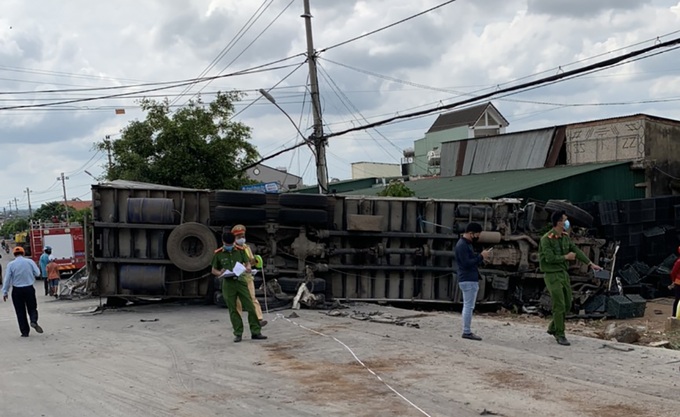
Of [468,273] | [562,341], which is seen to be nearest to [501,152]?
[468,273]

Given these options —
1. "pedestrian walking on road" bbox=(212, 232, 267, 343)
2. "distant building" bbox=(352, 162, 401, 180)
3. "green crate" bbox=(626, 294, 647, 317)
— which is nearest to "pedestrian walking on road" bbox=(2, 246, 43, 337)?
"pedestrian walking on road" bbox=(212, 232, 267, 343)

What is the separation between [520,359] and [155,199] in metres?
8.59

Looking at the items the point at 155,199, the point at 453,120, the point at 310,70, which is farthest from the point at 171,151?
the point at 453,120

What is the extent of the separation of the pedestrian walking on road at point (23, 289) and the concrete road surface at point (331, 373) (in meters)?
0.29

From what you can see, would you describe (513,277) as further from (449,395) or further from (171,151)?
(171,151)

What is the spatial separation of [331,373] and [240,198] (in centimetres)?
668

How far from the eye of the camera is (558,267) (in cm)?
950

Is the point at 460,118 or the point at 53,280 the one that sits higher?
the point at 460,118

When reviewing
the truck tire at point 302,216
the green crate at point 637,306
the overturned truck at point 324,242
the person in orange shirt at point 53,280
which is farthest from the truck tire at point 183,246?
the person in orange shirt at point 53,280

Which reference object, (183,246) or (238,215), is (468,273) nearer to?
(238,215)

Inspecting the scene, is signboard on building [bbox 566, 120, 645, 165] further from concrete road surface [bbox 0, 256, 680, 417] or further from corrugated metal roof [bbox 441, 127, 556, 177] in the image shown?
concrete road surface [bbox 0, 256, 680, 417]

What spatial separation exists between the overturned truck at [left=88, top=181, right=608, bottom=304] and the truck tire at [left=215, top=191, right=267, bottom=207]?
21mm

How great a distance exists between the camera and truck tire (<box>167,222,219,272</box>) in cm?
1349

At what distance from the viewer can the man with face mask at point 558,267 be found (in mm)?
9375
